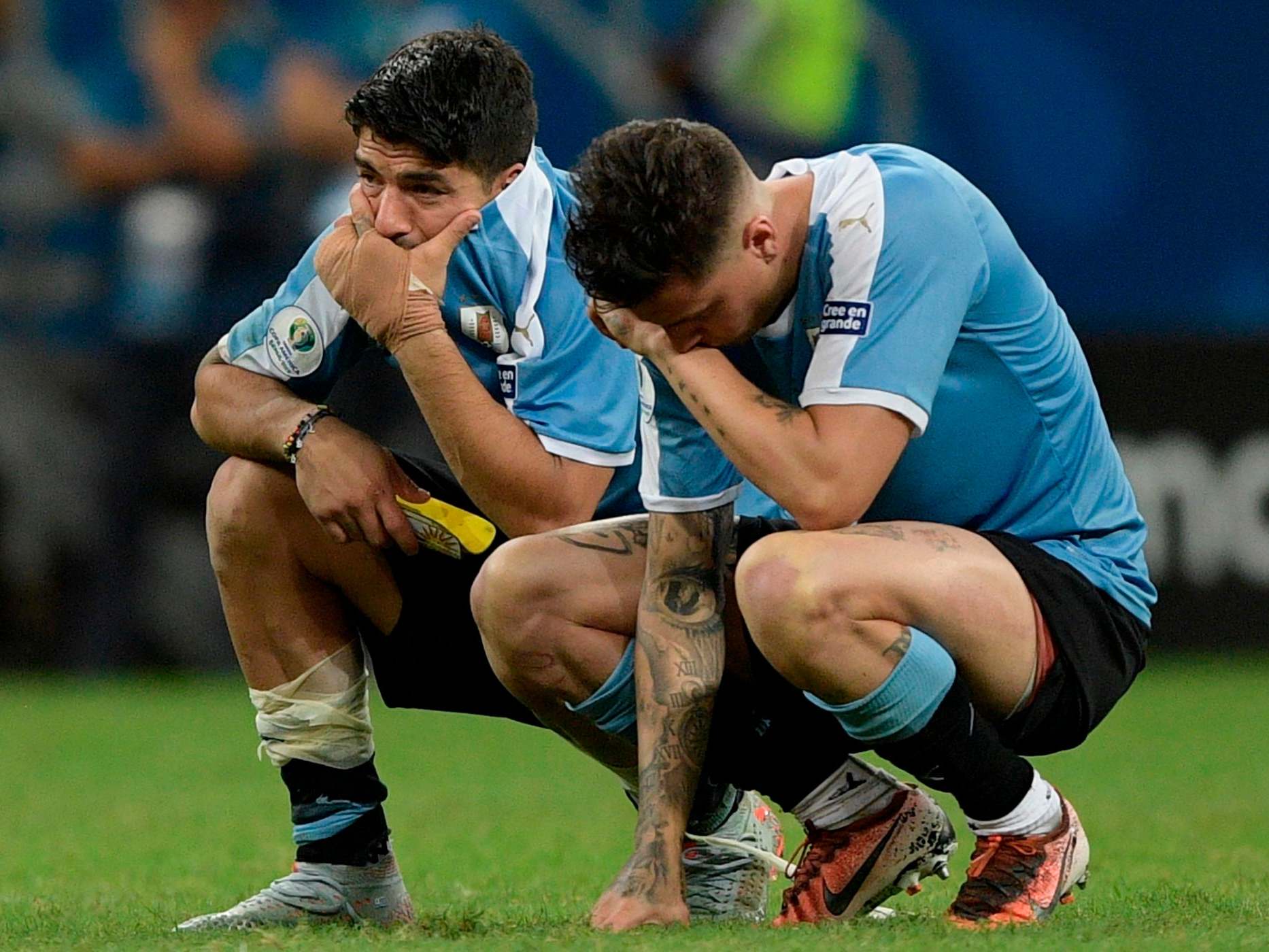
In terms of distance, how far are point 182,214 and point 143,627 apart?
2287mm

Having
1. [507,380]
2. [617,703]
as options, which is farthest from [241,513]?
[617,703]

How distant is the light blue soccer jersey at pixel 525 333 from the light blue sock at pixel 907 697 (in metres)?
0.72

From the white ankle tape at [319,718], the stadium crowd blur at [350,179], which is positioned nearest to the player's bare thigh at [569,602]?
the white ankle tape at [319,718]

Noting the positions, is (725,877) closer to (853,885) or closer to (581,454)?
(853,885)

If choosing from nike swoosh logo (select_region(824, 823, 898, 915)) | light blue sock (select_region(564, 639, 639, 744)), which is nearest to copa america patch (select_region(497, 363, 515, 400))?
light blue sock (select_region(564, 639, 639, 744))

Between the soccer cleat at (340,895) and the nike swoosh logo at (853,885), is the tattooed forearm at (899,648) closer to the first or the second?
the nike swoosh logo at (853,885)

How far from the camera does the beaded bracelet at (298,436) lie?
355 centimetres

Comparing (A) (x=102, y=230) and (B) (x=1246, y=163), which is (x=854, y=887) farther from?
(B) (x=1246, y=163)

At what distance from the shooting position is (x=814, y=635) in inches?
120

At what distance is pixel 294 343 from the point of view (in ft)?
12.2

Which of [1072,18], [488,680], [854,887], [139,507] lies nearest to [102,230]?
[139,507]

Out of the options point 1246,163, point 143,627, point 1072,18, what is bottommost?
point 143,627

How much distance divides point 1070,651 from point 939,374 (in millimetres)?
492

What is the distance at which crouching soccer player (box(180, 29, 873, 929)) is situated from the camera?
3.48 metres
